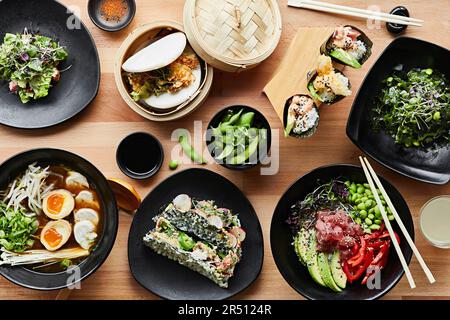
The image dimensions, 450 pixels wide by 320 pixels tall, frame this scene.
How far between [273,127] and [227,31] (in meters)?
0.55

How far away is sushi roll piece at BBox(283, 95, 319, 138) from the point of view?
10.4 feet

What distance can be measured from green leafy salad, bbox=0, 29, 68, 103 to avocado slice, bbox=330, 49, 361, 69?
1351 millimetres

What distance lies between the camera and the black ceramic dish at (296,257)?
10.5 feet

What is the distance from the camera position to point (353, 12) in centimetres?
336

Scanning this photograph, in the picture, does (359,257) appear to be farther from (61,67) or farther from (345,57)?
(61,67)

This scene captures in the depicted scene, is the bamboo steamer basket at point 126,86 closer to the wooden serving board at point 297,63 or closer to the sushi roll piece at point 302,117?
the wooden serving board at point 297,63

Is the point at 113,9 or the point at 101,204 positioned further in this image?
the point at 113,9

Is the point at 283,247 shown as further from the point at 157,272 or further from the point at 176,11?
the point at 176,11

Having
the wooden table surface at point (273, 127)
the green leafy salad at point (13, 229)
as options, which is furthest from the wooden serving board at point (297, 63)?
the green leafy salad at point (13, 229)

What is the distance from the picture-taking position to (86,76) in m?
3.37

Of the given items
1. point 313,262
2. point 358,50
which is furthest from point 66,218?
point 358,50

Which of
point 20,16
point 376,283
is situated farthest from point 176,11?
point 376,283

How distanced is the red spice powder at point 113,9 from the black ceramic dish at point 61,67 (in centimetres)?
14

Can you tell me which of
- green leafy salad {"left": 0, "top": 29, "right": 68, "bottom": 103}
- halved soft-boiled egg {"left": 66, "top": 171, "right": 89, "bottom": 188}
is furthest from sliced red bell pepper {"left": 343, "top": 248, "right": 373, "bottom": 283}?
green leafy salad {"left": 0, "top": 29, "right": 68, "bottom": 103}
